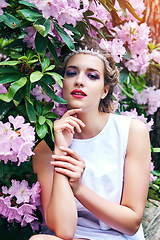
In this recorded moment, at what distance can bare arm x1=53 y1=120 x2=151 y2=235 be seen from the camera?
4.65 feet

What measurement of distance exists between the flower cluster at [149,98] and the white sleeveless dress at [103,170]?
602mm

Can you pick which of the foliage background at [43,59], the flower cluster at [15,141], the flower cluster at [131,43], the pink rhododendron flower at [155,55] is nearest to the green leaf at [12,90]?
the foliage background at [43,59]

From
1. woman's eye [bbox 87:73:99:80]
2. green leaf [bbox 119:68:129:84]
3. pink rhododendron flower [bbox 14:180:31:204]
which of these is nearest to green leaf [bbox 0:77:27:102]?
woman's eye [bbox 87:73:99:80]

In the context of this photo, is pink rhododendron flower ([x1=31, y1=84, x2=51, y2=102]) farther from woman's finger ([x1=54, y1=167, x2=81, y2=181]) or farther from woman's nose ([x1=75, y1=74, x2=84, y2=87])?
woman's finger ([x1=54, y1=167, x2=81, y2=181])

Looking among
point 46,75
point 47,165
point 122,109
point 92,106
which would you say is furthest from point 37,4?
point 122,109

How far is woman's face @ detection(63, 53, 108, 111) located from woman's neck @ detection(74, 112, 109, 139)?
0.36 ft

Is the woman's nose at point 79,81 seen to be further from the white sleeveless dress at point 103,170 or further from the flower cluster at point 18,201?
the flower cluster at point 18,201

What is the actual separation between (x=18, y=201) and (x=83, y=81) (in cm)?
80

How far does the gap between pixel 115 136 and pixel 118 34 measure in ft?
2.40

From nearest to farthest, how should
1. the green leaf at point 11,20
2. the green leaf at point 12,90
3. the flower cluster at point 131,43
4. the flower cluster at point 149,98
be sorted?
the green leaf at point 12,90 → the green leaf at point 11,20 → the flower cluster at point 131,43 → the flower cluster at point 149,98

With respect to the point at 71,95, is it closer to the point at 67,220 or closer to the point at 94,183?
the point at 94,183

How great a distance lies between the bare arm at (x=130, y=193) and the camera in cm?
142

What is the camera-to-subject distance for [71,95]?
1.50 m

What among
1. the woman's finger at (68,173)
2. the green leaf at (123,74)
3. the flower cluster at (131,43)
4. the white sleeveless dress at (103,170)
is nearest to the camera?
the woman's finger at (68,173)
